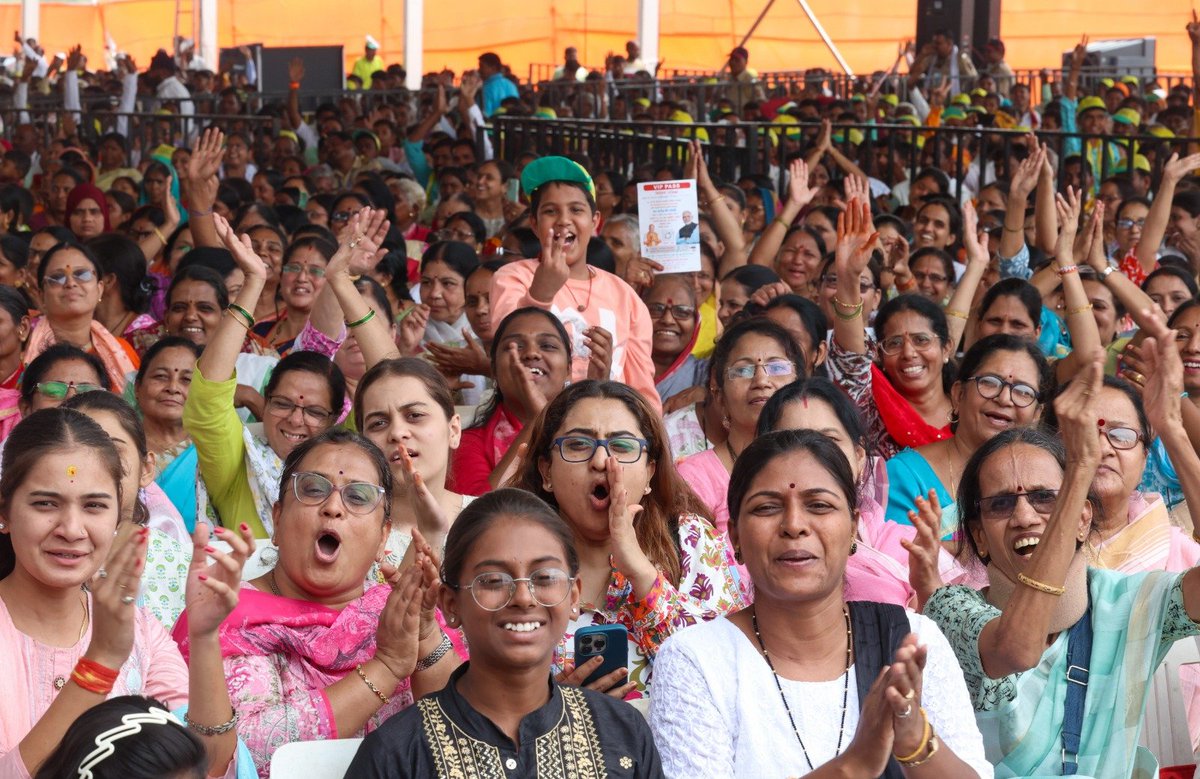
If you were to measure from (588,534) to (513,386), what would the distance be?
1.14 m

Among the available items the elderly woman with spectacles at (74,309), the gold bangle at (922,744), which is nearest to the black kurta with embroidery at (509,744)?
the gold bangle at (922,744)

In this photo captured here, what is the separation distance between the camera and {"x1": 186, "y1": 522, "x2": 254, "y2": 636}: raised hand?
2584mm

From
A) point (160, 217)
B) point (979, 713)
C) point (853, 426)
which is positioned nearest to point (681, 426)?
point (853, 426)

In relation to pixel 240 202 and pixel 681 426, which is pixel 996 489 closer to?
pixel 681 426

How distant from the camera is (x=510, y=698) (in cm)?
266

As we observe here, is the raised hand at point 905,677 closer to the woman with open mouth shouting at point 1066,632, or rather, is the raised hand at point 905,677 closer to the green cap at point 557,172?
the woman with open mouth shouting at point 1066,632

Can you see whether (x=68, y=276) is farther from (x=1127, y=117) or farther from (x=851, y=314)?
(x=1127, y=117)

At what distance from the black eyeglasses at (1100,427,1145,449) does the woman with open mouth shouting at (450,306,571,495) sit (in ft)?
4.84

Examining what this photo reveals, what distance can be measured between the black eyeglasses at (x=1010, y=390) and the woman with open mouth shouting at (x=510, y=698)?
206cm

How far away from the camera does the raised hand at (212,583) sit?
258cm

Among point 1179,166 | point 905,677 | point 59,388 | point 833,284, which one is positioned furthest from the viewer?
point 1179,166

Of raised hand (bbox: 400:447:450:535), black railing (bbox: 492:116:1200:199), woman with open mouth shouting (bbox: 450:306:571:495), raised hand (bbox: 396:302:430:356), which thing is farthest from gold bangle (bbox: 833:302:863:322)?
black railing (bbox: 492:116:1200:199)

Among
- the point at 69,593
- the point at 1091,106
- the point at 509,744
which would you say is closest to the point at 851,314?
the point at 509,744

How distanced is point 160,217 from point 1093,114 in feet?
22.5
